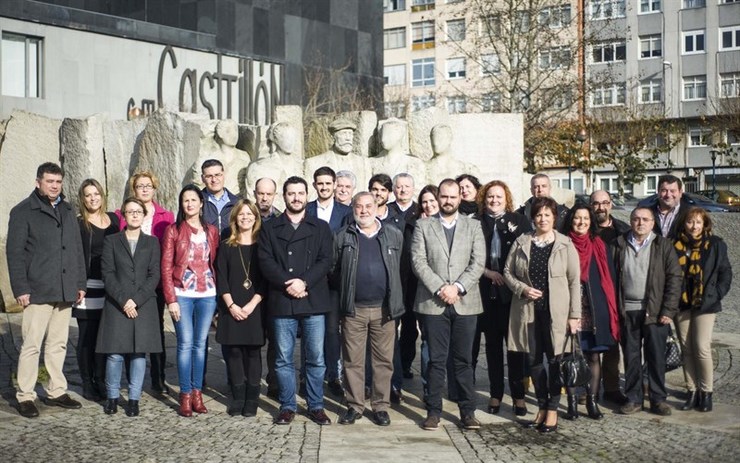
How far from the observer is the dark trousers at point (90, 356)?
817 centimetres

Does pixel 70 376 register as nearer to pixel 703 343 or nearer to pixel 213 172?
pixel 213 172

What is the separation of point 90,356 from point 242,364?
1.42 meters

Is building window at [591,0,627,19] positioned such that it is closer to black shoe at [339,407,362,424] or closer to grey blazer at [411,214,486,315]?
grey blazer at [411,214,486,315]

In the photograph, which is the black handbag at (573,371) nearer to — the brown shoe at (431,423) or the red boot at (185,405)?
the brown shoe at (431,423)

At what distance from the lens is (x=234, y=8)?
26547mm

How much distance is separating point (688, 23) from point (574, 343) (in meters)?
50.4

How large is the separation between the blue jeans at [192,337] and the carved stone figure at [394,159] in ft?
21.5

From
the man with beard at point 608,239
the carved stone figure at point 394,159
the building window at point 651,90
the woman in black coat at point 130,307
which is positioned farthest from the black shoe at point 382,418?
the building window at point 651,90

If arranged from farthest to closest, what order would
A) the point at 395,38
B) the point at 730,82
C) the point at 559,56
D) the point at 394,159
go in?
the point at 395,38
the point at 730,82
the point at 559,56
the point at 394,159

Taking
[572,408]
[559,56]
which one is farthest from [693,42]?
[572,408]

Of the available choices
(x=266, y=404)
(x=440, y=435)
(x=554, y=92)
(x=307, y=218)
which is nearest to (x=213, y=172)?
(x=307, y=218)

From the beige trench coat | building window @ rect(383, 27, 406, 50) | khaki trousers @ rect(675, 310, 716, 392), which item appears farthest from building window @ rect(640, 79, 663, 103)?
the beige trench coat

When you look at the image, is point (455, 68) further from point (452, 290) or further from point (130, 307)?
point (452, 290)

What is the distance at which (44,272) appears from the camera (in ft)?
25.3
